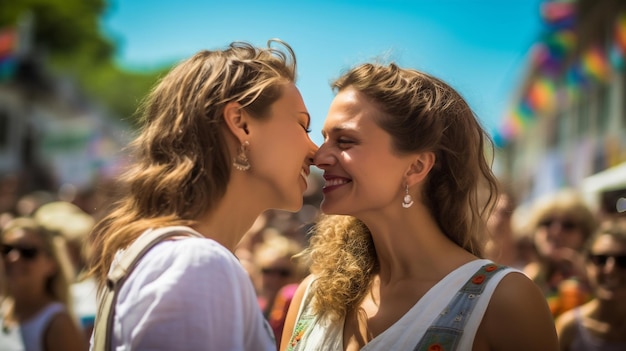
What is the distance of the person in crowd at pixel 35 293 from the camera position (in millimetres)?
4223

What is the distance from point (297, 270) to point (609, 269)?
7.80 feet

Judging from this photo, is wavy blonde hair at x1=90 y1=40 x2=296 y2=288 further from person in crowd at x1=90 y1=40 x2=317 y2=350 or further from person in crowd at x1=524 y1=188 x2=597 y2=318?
person in crowd at x1=524 y1=188 x2=597 y2=318

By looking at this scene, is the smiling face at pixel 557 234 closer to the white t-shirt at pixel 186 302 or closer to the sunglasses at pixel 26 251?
the sunglasses at pixel 26 251

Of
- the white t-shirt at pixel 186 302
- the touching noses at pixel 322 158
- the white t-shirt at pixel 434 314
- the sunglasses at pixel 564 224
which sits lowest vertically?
the sunglasses at pixel 564 224

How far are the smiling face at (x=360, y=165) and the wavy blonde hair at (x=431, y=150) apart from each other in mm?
51

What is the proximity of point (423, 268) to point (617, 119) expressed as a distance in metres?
14.7

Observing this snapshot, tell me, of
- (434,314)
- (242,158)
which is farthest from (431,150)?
(242,158)

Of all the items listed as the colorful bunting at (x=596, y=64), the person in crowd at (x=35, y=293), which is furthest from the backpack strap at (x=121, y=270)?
the colorful bunting at (x=596, y=64)

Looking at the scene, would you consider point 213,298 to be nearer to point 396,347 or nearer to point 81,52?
point 396,347

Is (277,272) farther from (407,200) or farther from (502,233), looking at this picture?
(407,200)

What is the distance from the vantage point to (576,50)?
21391 millimetres

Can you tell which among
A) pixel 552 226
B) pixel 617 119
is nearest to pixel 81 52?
pixel 617 119

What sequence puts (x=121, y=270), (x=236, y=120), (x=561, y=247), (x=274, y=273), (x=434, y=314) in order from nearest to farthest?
(x=121, y=270) → (x=236, y=120) → (x=434, y=314) → (x=274, y=273) → (x=561, y=247)

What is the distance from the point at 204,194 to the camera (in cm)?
220
